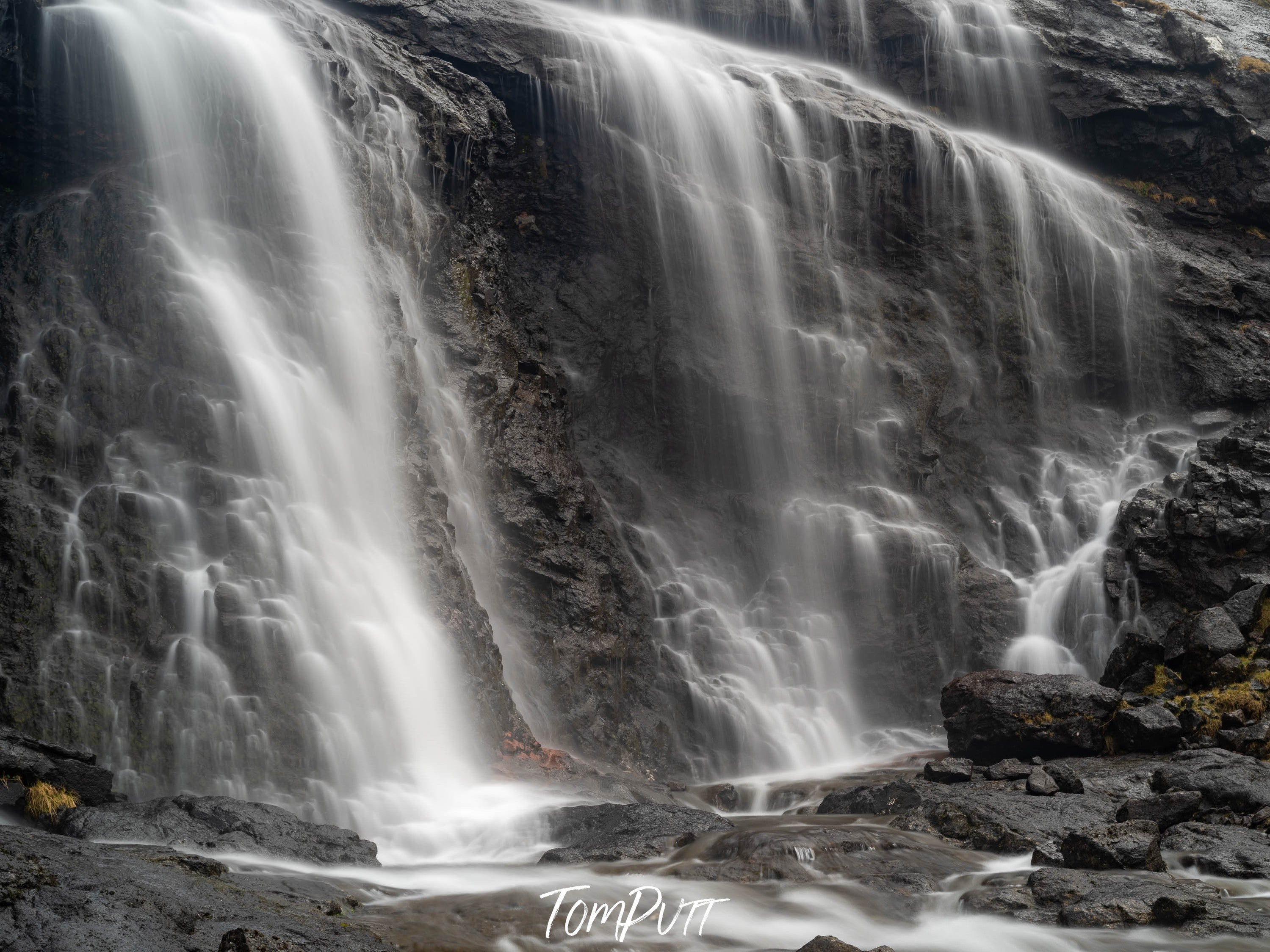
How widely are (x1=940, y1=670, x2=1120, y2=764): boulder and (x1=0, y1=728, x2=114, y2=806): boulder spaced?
32.8 ft

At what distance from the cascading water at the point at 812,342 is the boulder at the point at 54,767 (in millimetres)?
9042

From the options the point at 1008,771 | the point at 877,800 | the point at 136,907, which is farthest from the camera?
the point at 1008,771

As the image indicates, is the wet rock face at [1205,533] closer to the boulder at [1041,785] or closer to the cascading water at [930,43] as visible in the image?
the boulder at [1041,785]

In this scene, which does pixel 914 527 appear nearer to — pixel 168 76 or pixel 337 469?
pixel 337 469

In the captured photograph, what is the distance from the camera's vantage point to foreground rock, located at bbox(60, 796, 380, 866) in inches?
328

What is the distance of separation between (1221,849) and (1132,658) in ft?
21.1

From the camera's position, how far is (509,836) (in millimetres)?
10680

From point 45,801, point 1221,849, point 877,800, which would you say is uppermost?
point 1221,849

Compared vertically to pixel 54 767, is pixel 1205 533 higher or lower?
lower

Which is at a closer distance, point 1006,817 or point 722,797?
point 1006,817


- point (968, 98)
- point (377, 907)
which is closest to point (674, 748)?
point (377, 907)

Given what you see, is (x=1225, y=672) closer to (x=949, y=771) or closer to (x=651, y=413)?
(x=949, y=771)

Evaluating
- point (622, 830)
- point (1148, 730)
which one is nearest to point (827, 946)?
point (622, 830)

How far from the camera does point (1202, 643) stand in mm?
14164
